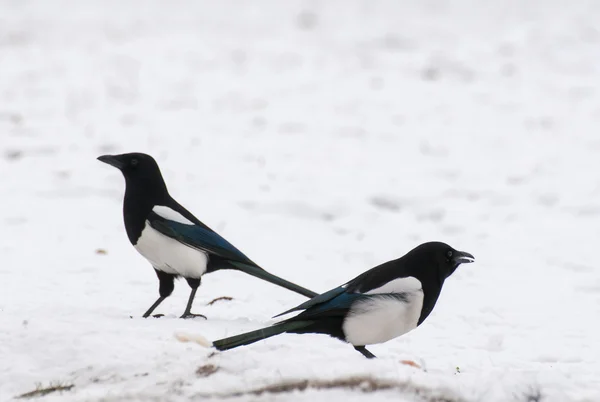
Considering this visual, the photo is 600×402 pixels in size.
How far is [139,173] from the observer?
5082 mm

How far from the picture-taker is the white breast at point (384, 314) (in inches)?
168

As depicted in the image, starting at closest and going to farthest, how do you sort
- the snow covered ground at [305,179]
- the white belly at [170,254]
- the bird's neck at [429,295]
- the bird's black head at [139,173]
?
the snow covered ground at [305,179] < the bird's neck at [429,295] < the white belly at [170,254] < the bird's black head at [139,173]

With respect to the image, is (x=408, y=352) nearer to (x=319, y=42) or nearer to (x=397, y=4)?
(x=319, y=42)

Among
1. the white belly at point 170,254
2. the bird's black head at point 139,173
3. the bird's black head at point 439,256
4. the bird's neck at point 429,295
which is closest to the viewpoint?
the bird's neck at point 429,295

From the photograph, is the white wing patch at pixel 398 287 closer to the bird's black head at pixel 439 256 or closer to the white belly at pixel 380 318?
the white belly at pixel 380 318

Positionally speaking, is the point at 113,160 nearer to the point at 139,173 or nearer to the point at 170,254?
the point at 139,173

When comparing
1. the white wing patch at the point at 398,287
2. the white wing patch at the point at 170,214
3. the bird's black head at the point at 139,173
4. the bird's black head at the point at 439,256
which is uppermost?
the bird's black head at the point at 139,173

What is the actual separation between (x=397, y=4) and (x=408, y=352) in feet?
35.1

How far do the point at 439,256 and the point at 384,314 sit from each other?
0.49m

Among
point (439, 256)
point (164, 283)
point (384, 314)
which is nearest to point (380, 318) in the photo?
point (384, 314)

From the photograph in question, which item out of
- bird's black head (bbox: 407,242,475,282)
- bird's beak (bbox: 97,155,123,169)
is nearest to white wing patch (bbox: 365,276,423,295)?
bird's black head (bbox: 407,242,475,282)

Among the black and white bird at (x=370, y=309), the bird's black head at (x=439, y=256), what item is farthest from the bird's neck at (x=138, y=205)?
the bird's black head at (x=439, y=256)

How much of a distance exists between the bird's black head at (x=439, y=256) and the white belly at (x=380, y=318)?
9.2 inches

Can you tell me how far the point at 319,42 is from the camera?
45.2ft
